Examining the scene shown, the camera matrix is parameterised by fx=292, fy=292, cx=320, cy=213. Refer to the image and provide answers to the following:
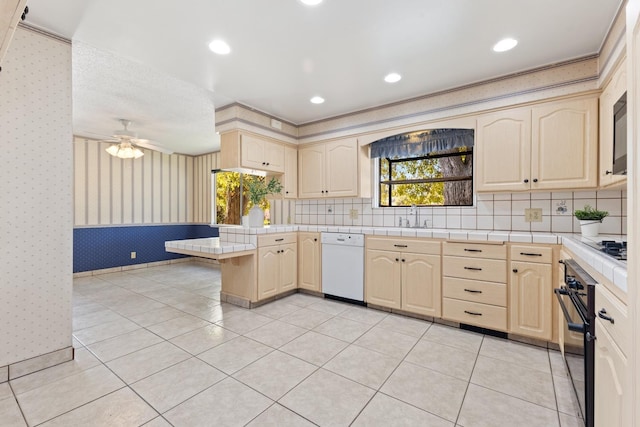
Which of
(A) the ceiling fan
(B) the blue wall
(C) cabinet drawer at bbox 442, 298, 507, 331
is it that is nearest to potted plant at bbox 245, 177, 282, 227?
(A) the ceiling fan

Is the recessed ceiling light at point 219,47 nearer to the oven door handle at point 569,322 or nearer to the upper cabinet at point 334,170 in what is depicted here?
the upper cabinet at point 334,170

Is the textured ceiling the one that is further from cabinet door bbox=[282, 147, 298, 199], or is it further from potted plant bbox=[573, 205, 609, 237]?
potted plant bbox=[573, 205, 609, 237]

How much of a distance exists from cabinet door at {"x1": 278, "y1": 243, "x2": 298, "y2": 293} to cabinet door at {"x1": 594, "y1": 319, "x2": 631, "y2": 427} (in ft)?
9.63

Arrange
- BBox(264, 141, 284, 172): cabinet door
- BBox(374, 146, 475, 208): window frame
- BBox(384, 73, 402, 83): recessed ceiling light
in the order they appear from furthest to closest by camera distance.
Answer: BBox(264, 141, 284, 172): cabinet door → BBox(374, 146, 475, 208): window frame → BBox(384, 73, 402, 83): recessed ceiling light

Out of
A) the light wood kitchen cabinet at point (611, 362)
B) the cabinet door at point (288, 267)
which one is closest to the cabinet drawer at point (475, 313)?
the light wood kitchen cabinet at point (611, 362)

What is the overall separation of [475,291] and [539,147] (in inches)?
55.2

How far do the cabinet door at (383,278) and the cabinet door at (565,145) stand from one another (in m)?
1.47

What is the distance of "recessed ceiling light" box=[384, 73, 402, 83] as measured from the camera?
9.16 feet

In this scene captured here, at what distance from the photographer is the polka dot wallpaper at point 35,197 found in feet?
6.30

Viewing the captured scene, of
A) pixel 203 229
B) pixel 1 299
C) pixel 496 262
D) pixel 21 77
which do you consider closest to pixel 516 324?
pixel 496 262

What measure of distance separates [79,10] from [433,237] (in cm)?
322

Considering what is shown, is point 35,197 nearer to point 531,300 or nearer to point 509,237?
point 509,237

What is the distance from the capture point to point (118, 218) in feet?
17.8

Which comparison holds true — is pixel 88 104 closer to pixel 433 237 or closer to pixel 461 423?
pixel 433 237
